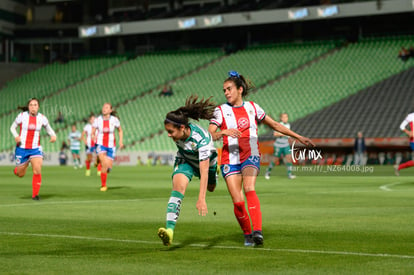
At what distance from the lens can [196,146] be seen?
1020 cm

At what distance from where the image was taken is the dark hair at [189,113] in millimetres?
10008

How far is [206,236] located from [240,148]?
164 centimetres

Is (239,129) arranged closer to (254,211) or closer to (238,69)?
(254,211)

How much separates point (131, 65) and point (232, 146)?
58363 mm

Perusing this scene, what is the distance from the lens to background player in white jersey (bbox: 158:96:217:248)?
1002 cm

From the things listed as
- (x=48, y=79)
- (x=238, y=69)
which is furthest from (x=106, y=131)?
(x=48, y=79)

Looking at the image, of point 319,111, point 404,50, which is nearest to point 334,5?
point 404,50

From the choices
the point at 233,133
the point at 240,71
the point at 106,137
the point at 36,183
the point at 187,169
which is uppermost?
the point at 240,71

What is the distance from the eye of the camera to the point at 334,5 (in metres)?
58.1

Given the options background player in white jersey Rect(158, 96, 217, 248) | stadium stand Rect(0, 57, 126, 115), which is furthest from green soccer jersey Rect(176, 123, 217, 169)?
stadium stand Rect(0, 57, 126, 115)

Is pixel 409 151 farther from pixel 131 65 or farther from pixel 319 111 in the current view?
pixel 131 65

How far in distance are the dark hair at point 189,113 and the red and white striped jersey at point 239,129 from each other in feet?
0.78

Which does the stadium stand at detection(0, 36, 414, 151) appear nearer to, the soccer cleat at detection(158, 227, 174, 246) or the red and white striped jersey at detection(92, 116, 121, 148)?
the red and white striped jersey at detection(92, 116, 121, 148)

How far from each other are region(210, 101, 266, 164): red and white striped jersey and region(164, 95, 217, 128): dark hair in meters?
0.24
